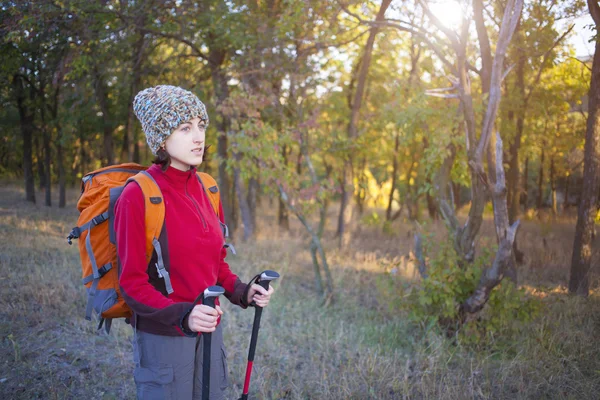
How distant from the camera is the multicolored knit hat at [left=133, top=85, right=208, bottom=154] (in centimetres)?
206

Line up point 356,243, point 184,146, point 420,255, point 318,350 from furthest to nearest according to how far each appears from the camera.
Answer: point 356,243 → point 420,255 → point 318,350 → point 184,146

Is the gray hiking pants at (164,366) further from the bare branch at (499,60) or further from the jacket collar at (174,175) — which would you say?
the bare branch at (499,60)

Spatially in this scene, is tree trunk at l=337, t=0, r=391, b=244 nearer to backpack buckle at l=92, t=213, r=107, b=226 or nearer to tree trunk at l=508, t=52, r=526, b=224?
tree trunk at l=508, t=52, r=526, b=224

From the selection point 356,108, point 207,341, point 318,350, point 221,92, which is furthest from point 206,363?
point 221,92

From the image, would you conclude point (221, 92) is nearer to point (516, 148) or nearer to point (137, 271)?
point (516, 148)

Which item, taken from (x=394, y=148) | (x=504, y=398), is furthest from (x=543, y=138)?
(x=504, y=398)

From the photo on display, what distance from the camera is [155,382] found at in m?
1.94

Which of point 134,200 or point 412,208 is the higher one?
point 134,200

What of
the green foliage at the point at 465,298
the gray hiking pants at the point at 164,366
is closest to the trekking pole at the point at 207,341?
the gray hiking pants at the point at 164,366

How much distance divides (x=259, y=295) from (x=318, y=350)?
9.39 feet

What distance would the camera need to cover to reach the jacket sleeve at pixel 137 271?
5.91 ft

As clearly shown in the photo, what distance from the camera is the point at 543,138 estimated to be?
1270cm

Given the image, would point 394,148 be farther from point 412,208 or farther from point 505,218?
point 505,218

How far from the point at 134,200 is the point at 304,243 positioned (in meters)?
9.97
